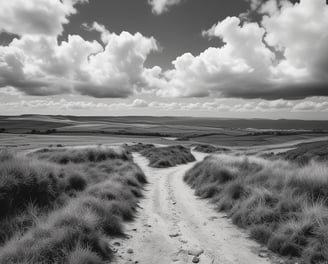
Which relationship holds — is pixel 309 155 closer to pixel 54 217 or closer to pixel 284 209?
pixel 284 209

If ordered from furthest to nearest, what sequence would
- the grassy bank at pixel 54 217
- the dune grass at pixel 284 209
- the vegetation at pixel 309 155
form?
1. the vegetation at pixel 309 155
2. the dune grass at pixel 284 209
3. the grassy bank at pixel 54 217

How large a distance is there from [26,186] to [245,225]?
7944 millimetres

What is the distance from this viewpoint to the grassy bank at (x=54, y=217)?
436 cm

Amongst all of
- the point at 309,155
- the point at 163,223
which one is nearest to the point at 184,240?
the point at 163,223

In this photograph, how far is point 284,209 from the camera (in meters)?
6.67

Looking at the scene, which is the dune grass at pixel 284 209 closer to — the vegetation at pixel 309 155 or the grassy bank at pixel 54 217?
the grassy bank at pixel 54 217

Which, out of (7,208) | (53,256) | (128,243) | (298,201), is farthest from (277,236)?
(7,208)

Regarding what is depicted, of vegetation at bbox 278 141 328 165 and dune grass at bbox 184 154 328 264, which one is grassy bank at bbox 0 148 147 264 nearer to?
dune grass at bbox 184 154 328 264

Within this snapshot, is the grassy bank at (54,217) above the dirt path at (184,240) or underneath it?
above

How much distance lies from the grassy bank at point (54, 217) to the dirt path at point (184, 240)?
0.57 metres

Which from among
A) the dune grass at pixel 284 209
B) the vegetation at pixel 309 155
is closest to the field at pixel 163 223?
the dune grass at pixel 284 209

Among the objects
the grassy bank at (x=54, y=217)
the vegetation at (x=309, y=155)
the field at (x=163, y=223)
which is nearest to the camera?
the grassy bank at (x=54, y=217)

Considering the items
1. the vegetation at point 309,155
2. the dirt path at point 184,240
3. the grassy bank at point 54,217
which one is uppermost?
the vegetation at point 309,155

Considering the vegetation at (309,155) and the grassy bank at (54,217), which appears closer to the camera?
the grassy bank at (54,217)
